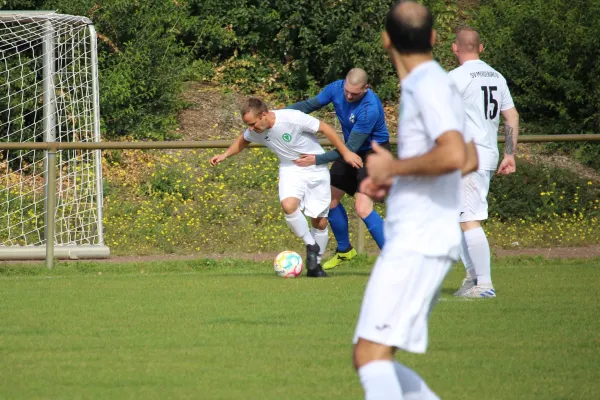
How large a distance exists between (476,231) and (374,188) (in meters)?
5.08

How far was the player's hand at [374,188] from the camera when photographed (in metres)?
3.77

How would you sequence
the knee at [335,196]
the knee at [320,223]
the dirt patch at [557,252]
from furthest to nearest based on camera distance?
1. the dirt patch at [557,252]
2. the knee at [320,223]
3. the knee at [335,196]

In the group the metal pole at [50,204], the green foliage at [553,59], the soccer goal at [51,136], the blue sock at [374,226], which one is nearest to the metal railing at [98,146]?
the metal pole at [50,204]

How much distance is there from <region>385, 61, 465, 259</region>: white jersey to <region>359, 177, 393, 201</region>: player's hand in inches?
3.2

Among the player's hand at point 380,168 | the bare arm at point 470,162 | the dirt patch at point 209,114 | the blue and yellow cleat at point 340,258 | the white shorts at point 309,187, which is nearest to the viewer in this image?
the player's hand at point 380,168

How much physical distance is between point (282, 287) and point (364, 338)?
586 centimetres

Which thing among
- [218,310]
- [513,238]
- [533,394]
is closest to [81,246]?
[218,310]

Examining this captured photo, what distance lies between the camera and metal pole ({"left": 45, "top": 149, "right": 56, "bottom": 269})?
1141cm

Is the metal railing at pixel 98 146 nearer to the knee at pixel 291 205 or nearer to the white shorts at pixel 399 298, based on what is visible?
the knee at pixel 291 205

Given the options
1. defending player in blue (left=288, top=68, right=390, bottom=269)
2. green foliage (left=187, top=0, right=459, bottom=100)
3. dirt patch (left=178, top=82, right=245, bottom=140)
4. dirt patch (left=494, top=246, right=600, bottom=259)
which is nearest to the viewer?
defending player in blue (left=288, top=68, right=390, bottom=269)

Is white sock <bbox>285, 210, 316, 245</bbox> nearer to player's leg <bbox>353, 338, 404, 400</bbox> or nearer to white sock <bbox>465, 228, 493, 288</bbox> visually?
white sock <bbox>465, 228, 493, 288</bbox>

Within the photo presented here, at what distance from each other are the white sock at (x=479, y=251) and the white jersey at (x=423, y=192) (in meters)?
4.78

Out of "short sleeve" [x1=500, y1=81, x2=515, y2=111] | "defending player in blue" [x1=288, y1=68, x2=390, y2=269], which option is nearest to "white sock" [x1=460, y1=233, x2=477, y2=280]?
"short sleeve" [x1=500, y1=81, x2=515, y2=111]

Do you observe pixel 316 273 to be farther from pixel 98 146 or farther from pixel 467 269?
pixel 98 146
